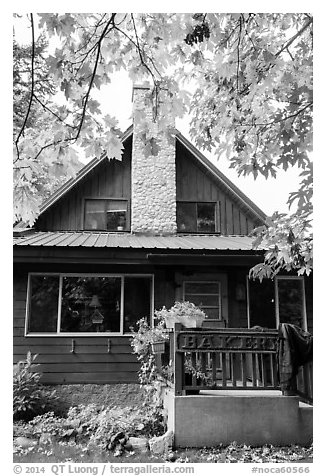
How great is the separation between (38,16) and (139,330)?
5597 mm

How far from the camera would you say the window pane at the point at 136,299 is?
344 inches

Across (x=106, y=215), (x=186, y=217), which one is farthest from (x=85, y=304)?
(x=186, y=217)

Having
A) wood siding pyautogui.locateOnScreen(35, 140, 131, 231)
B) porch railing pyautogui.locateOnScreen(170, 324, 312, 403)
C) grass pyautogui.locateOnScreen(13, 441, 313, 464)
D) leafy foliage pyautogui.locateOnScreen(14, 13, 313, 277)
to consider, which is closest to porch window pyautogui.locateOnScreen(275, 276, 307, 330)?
porch railing pyautogui.locateOnScreen(170, 324, 312, 403)

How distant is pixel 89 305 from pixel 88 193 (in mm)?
2858

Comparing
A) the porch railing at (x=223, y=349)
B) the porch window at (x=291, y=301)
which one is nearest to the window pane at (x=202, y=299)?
the porch window at (x=291, y=301)

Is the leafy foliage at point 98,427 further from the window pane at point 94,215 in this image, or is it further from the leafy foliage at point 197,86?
the window pane at point 94,215

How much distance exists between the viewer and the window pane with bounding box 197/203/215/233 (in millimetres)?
10695

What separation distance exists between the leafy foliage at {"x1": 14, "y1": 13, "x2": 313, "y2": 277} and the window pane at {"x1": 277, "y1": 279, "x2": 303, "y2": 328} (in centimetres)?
510

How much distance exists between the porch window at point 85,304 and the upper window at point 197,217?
86.9 inches
